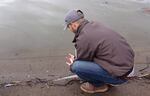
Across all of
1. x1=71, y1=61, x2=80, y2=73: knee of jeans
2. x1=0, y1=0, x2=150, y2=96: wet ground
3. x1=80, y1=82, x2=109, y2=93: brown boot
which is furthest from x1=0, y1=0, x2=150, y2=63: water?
x1=71, y1=61, x2=80, y2=73: knee of jeans

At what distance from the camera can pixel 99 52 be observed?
196 inches

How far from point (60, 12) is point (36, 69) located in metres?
2.96

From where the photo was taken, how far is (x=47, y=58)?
6.87 m

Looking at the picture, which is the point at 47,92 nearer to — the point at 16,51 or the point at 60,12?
the point at 16,51

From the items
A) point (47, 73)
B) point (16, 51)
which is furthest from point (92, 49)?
point (16, 51)

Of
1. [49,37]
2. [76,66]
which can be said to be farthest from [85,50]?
[49,37]

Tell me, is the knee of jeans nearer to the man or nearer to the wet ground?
the man

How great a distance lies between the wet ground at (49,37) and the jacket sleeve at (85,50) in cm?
67

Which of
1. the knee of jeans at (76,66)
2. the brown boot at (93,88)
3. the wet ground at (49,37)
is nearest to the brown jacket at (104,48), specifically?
the knee of jeans at (76,66)

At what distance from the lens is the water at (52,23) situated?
737 cm

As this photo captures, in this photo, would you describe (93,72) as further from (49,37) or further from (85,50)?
(49,37)

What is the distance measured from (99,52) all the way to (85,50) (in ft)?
0.60

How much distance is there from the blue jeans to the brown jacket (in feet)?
0.29

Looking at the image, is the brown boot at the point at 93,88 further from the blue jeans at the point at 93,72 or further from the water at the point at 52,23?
the water at the point at 52,23
